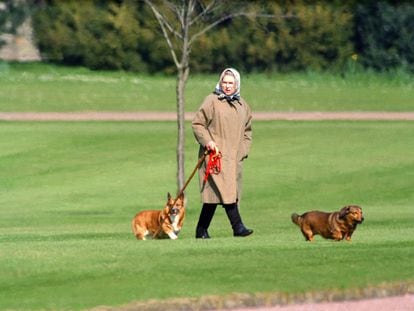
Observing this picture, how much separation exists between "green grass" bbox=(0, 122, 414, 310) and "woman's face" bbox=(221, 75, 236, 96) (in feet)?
5.15

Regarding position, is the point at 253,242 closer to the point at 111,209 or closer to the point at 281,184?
the point at 111,209

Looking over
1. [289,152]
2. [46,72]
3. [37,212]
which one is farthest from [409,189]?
[46,72]

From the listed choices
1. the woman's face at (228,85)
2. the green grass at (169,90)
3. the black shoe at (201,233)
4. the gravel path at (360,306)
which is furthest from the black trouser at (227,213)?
the green grass at (169,90)

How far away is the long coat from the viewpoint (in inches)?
632

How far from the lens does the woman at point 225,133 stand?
52.4 feet

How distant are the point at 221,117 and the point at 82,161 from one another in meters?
17.1

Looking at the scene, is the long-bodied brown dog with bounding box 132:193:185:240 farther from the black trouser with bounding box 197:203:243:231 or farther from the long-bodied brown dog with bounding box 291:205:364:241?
the long-bodied brown dog with bounding box 291:205:364:241

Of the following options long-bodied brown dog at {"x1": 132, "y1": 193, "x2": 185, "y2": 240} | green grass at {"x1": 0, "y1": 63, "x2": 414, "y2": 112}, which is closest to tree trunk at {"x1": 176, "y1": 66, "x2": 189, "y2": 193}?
long-bodied brown dog at {"x1": 132, "y1": 193, "x2": 185, "y2": 240}

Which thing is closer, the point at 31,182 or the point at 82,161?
the point at 31,182

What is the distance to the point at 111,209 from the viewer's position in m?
27.7

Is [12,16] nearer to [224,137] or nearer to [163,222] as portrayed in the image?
[163,222]

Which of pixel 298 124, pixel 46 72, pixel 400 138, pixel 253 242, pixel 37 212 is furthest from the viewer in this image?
pixel 46 72

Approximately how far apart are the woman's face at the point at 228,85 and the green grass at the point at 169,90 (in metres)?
26.6

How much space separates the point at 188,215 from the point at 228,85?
11237mm
